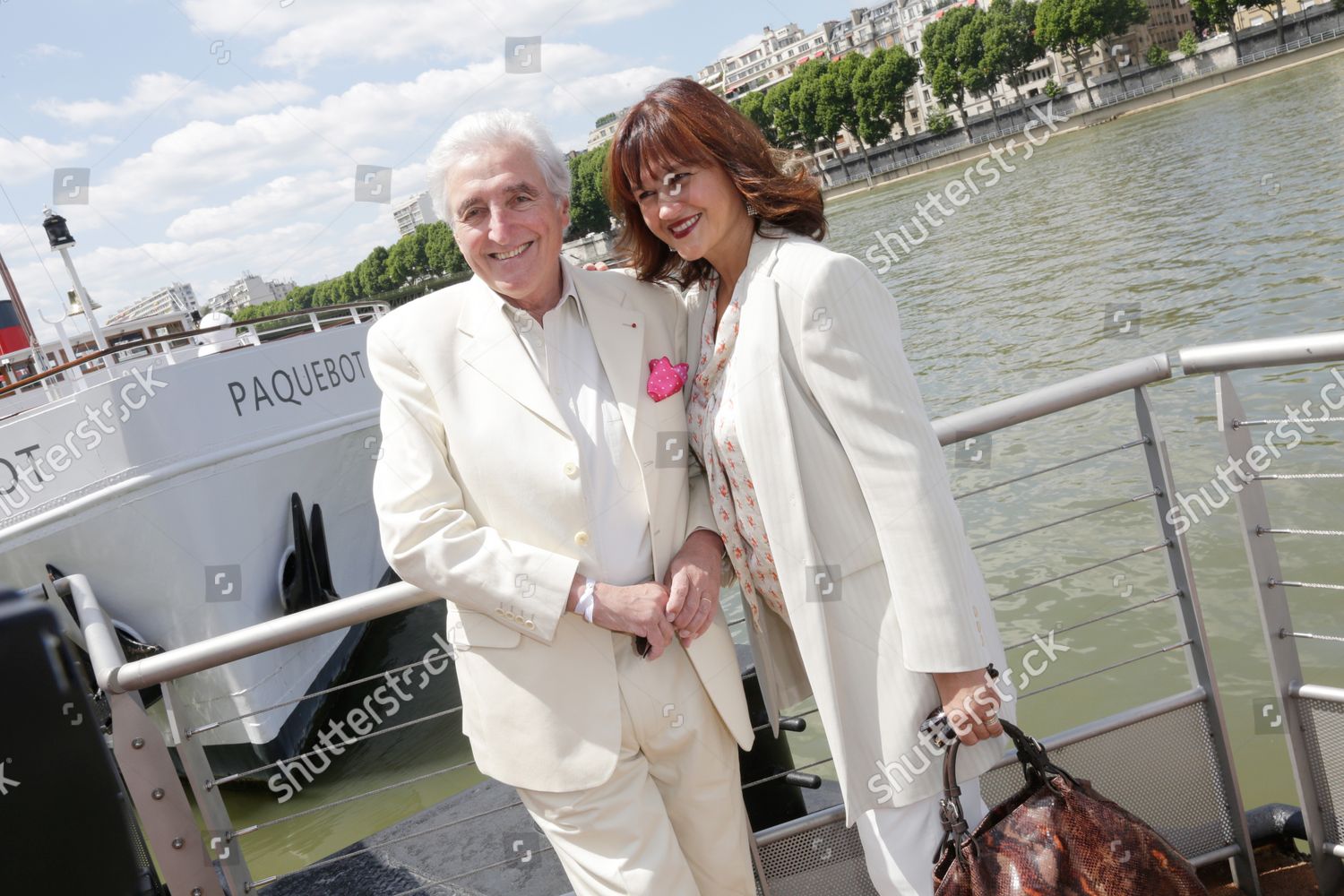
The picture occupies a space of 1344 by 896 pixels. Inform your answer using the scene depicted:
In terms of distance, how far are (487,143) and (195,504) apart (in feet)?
22.2

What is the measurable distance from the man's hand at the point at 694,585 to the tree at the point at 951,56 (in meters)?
81.1

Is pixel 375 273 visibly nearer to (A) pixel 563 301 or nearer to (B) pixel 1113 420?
(B) pixel 1113 420

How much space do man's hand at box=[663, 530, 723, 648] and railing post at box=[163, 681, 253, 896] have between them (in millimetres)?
1159

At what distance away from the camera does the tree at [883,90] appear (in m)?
79.4

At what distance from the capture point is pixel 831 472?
1.88 m

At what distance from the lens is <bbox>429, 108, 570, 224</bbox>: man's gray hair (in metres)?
1.94

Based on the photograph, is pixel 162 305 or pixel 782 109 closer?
pixel 162 305

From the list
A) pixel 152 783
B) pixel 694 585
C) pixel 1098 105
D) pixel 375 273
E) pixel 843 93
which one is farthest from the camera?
pixel 843 93

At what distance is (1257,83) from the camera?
50844mm

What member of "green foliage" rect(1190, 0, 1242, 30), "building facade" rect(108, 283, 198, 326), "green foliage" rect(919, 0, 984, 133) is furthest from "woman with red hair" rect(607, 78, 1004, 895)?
"green foliage" rect(919, 0, 984, 133)

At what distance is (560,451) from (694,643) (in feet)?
1.41

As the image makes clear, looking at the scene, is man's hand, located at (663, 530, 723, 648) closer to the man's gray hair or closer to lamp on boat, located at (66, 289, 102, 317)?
the man's gray hair

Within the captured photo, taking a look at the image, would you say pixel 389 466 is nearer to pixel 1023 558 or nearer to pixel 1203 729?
pixel 1203 729

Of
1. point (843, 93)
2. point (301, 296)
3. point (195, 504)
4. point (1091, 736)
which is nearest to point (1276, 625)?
point (1091, 736)
